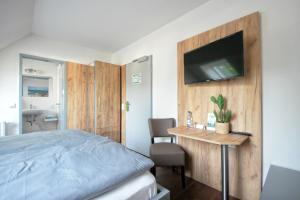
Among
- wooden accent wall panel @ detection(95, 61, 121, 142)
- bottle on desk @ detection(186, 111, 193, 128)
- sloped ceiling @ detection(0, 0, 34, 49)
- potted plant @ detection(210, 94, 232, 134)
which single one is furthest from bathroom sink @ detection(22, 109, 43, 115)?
potted plant @ detection(210, 94, 232, 134)

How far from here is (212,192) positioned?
188cm

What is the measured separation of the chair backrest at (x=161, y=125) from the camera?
2.49 meters

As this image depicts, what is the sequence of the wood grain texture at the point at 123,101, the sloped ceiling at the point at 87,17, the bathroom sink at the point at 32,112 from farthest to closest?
the bathroom sink at the point at 32,112
the wood grain texture at the point at 123,101
the sloped ceiling at the point at 87,17

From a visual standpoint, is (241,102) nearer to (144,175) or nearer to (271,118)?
(271,118)

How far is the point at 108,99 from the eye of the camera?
360 cm

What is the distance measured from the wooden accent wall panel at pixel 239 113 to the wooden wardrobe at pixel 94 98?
216 cm

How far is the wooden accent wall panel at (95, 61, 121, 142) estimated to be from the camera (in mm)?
3416

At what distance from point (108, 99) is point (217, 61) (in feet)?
8.72

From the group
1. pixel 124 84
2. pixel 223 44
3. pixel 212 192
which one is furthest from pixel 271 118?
pixel 124 84

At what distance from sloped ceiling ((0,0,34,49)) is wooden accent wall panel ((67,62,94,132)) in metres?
0.96

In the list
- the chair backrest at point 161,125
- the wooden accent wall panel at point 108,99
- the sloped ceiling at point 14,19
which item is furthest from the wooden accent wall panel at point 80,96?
the chair backrest at point 161,125

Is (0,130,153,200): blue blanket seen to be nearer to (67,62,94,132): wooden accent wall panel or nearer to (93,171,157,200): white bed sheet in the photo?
(93,171,157,200): white bed sheet

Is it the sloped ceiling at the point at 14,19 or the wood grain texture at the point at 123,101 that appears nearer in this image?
the sloped ceiling at the point at 14,19

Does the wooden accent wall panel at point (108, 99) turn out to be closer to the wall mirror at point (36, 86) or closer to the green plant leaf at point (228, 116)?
the wall mirror at point (36, 86)
